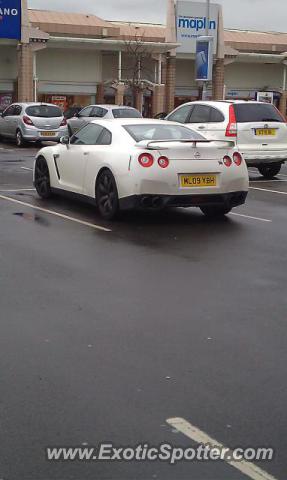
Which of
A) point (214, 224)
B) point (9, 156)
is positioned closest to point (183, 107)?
point (9, 156)

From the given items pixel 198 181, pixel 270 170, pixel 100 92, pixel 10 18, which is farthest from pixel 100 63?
pixel 198 181

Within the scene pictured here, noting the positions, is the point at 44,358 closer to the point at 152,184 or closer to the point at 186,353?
the point at 186,353

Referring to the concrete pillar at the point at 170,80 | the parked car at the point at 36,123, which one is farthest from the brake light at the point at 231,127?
the concrete pillar at the point at 170,80

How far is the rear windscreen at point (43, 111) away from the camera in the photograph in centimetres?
2508

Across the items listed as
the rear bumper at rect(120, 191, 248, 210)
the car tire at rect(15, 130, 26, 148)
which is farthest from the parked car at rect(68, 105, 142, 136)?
the rear bumper at rect(120, 191, 248, 210)

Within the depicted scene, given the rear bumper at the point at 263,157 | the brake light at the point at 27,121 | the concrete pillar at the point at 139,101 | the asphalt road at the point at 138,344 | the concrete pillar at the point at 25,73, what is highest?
the concrete pillar at the point at 25,73

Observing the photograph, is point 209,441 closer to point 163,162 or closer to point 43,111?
point 163,162

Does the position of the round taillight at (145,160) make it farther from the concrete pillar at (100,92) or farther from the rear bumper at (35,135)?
→ the concrete pillar at (100,92)

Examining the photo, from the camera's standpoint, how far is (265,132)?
1565 centimetres

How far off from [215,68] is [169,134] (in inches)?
1545

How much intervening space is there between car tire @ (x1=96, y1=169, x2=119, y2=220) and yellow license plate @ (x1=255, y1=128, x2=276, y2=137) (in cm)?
645

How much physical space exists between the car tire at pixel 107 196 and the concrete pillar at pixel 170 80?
3722 cm

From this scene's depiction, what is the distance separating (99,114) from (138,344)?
67.1ft

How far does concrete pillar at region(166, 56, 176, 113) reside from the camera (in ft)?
150
